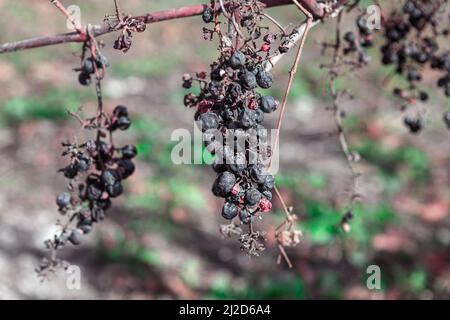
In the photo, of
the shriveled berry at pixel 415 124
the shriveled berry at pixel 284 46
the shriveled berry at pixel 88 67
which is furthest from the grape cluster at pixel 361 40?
the shriveled berry at pixel 88 67

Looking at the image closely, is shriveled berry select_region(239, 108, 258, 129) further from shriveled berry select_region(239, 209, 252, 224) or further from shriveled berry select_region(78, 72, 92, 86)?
shriveled berry select_region(78, 72, 92, 86)

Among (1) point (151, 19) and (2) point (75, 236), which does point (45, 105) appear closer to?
(2) point (75, 236)

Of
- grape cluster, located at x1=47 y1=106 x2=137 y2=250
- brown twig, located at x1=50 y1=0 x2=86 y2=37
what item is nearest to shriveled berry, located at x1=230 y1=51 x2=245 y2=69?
brown twig, located at x1=50 y1=0 x2=86 y2=37

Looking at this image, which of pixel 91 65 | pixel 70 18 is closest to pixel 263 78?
pixel 70 18

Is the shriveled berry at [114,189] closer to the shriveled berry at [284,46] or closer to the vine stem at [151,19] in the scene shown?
the vine stem at [151,19]

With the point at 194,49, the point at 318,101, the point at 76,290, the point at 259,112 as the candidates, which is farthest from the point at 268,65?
the point at 194,49

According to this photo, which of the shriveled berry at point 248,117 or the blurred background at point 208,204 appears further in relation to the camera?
the blurred background at point 208,204
